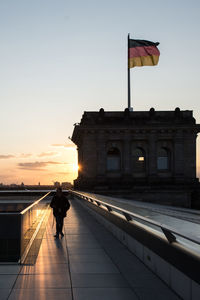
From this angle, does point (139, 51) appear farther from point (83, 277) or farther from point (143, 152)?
point (83, 277)

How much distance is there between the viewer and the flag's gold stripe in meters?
63.8

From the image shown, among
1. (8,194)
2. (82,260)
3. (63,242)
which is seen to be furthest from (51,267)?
(8,194)

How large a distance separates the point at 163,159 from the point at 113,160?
8058mm

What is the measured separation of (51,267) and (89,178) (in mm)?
57209

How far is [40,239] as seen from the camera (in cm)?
1591

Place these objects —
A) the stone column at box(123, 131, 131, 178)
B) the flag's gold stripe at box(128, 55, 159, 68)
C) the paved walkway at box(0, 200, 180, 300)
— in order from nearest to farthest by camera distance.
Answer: the paved walkway at box(0, 200, 180, 300), the flag's gold stripe at box(128, 55, 159, 68), the stone column at box(123, 131, 131, 178)

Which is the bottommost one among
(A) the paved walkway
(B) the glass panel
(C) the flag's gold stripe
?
(A) the paved walkway

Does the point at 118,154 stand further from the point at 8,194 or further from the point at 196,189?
the point at 8,194

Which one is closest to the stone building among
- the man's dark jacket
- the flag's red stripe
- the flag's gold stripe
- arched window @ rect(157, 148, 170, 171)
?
arched window @ rect(157, 148, 170, 171)

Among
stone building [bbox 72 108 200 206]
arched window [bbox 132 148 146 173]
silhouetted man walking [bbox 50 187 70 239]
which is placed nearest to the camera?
silhouetted man walking [bbox 50 187 70 239]

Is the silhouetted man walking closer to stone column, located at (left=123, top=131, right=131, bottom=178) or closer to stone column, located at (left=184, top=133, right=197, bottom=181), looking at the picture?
stone column, located at (left=123, top=131, right=131, bottom=178)

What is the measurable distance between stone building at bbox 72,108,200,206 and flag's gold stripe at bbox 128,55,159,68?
7.61m

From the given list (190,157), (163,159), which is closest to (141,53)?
(163,159)

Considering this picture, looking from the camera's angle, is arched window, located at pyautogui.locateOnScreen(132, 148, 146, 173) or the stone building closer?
the stone building
